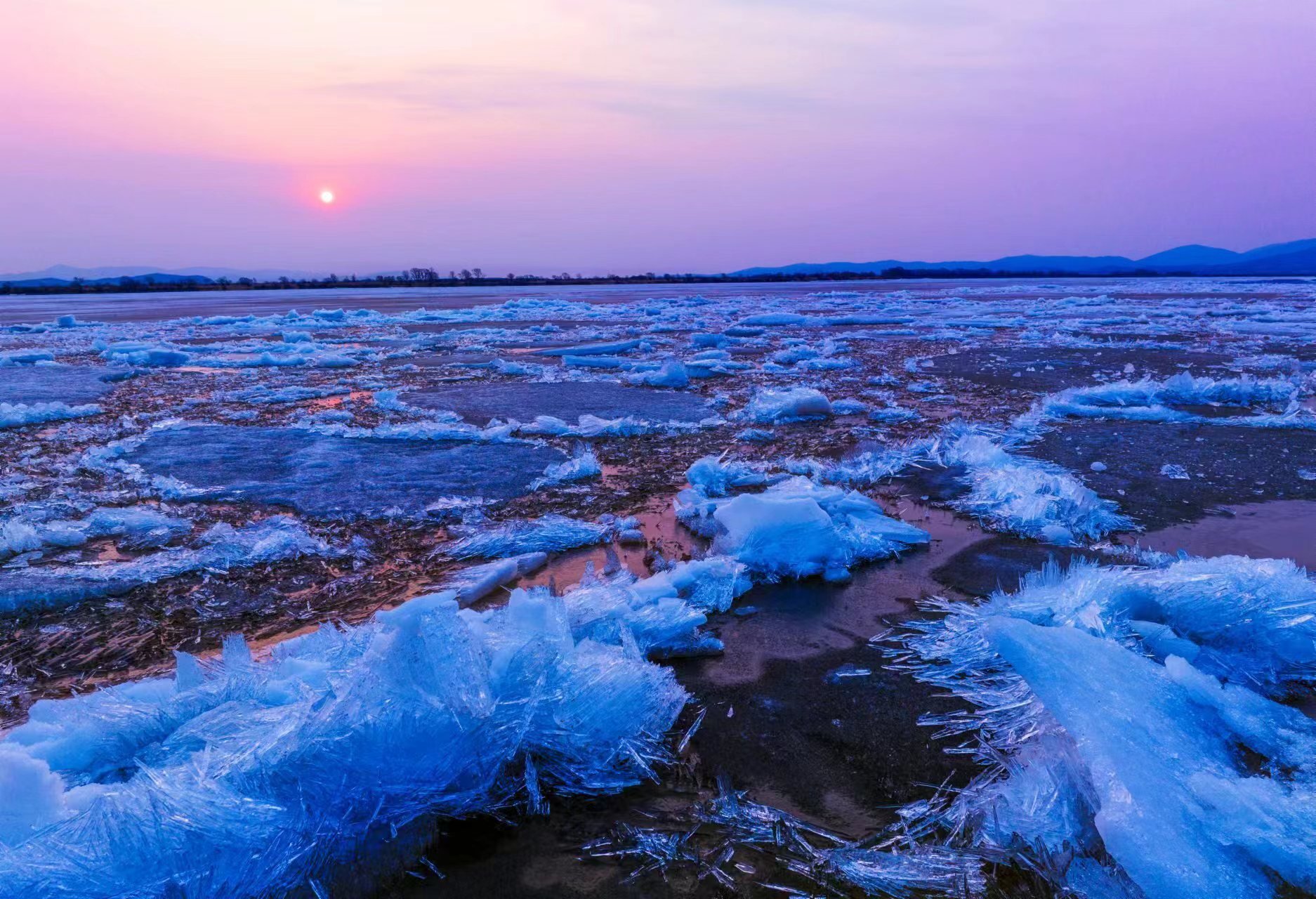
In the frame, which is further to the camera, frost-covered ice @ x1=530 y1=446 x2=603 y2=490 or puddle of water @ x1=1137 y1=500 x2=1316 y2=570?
frost-covered ice @ x1=530 y1=446 x2=603 y2=490

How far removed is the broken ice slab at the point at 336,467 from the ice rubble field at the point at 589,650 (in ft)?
0.13

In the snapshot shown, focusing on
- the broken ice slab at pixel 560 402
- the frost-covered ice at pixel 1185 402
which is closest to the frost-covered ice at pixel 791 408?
the broken ice slab at pixel 560 402

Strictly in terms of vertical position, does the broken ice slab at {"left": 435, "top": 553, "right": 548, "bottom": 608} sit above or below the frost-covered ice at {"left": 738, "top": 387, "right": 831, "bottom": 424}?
below

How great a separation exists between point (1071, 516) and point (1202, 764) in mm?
2298

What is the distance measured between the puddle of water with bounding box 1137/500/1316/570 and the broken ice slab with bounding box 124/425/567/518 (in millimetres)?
3645

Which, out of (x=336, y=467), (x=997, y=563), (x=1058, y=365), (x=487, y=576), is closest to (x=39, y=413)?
(x=336, y=467)

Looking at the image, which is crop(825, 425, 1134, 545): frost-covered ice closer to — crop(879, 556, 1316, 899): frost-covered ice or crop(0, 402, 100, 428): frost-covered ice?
crop(879, 556, 1316, 899): frost-covered ice

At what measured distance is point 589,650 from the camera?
7.41ft

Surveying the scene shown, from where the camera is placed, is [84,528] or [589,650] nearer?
[589,650]

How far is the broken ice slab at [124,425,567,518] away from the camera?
14.4ft

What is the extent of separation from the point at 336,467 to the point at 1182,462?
6004mm

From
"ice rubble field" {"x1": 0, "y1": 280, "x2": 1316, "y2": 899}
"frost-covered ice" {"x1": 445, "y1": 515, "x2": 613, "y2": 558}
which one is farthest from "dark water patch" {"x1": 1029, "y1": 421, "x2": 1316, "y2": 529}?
"frost-covered ice" {"x1": 445, "y1": 515, "x2": 613, "y2": 558}

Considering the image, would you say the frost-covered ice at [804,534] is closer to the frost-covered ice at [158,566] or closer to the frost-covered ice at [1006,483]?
the frost-covered ice at [1006,483]

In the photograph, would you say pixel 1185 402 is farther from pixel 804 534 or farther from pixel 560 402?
pixel 560 402
